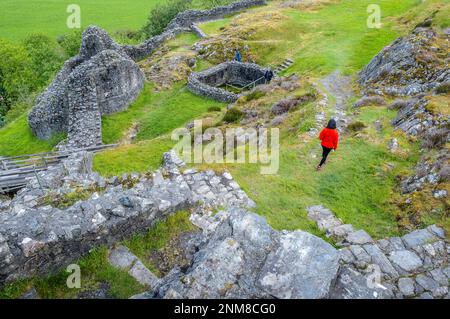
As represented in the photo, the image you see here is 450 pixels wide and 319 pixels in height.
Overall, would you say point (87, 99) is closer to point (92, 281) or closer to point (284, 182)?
point (284, 182)

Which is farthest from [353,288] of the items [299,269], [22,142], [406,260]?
[22,142]

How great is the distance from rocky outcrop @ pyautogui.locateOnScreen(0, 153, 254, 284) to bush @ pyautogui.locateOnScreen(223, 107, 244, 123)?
1203 cm

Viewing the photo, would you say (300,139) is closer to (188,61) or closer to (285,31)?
(188,61)

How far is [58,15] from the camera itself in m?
103

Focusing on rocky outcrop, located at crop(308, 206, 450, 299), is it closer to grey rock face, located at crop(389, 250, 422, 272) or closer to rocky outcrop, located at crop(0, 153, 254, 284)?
grey rock face, located at crop(389, 250, 422, 272)

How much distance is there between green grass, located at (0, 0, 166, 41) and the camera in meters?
92.2

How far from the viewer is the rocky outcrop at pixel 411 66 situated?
913 inches

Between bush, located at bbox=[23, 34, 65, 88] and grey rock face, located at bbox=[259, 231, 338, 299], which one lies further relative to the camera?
bush, located at bbox=[23, 34, 65, 88]

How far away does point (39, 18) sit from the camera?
329 feet

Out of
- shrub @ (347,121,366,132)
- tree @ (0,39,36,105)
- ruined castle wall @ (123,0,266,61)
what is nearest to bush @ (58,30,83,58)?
tree @ (0,39,36,105)

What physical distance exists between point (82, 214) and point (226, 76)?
103 ft

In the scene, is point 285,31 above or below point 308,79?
above
